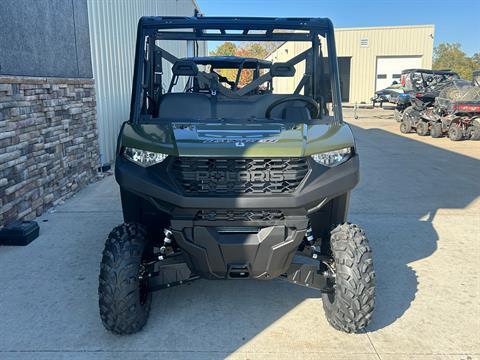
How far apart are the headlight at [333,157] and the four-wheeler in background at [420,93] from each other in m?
13.1

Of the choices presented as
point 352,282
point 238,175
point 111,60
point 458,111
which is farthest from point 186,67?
point 458,111

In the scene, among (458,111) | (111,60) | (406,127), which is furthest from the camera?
(406,127)

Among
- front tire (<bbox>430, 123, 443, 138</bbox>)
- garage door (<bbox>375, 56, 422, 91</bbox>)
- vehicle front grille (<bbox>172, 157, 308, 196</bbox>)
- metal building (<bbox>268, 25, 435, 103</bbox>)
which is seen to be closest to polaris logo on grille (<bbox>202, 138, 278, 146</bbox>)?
vehicle front grille (<bbox>172, 157, 308, 196</bbox>)

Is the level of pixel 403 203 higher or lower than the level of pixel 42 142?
lower

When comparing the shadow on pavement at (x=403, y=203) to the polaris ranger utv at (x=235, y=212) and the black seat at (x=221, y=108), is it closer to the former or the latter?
the polaris ranger utv at (x=235, y=212)

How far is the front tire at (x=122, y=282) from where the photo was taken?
9.79 feet

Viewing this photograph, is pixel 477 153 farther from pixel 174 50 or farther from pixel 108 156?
pixel 174 50

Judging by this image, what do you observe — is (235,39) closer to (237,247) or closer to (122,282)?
(237,247)

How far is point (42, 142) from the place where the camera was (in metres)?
5.96

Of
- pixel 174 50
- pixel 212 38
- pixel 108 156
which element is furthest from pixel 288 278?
pixel 174 50

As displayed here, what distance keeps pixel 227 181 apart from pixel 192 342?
44.2 inches

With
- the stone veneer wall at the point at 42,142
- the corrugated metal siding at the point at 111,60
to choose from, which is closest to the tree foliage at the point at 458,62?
the corrugated metal siding at the point at 111,60

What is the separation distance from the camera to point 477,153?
37.8 ft

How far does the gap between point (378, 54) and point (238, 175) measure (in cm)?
3361
